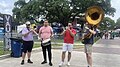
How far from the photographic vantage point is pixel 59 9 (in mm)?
51969

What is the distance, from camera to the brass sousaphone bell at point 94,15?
36.4 ft

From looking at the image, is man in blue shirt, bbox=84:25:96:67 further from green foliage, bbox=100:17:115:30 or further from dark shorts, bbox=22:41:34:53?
green foliage, bbox=100:17:115:30

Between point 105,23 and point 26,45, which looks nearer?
point 26,45

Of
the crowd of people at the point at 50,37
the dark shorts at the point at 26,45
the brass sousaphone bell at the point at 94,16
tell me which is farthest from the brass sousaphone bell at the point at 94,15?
the dark shorts at the point at 26,45

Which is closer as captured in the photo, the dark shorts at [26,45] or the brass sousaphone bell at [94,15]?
the brass sousaphone bell at [94,15]

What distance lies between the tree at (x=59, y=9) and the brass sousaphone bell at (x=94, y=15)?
38.7m

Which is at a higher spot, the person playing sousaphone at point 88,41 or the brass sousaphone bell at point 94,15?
the brass sousaphone bell at point 94,15

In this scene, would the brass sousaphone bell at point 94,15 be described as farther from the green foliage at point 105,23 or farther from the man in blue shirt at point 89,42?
the green foliage at point 105,23

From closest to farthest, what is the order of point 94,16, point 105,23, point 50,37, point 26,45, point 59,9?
point 94,16
point 50,37
point 26,45
point 59,9
point 105,23

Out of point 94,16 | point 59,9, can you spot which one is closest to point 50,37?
point 94,16

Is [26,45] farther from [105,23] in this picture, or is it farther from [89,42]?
[105,23]

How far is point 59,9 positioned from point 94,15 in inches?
1598

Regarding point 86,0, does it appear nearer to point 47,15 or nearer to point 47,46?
point 47,15

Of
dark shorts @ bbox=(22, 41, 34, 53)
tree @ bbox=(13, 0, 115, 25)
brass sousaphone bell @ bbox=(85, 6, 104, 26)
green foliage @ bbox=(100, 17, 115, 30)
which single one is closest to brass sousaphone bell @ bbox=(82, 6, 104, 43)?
brass sousaphone bell @ bbox=(85, 6, 104, 26)
